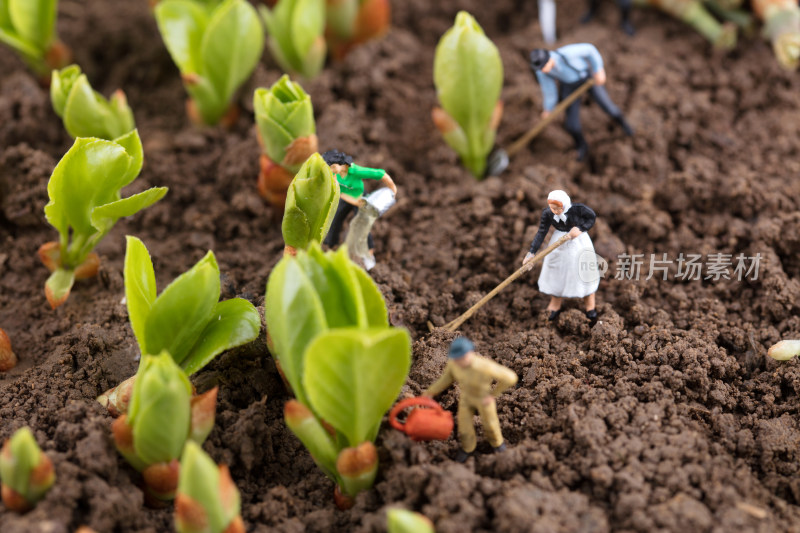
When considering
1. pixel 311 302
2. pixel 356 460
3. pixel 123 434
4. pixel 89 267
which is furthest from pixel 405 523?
pixel 89 267

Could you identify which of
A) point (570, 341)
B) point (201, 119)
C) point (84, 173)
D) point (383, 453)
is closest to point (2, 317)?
point (84, 173)

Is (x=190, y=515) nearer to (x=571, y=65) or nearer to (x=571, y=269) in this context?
(x=571, y=269)

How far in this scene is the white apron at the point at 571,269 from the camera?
247 cm

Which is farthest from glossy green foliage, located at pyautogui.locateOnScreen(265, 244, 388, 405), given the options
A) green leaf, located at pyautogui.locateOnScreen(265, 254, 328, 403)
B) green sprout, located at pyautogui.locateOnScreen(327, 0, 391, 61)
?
green sprout, located at pyautogui.locateOnScreen(327, 0, 391, 61)

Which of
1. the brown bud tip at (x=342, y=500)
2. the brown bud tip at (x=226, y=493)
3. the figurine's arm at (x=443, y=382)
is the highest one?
the brown bud tip at (x=226, y=493)

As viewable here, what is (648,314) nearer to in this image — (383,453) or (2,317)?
(383,453)

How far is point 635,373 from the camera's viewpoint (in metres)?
2.42

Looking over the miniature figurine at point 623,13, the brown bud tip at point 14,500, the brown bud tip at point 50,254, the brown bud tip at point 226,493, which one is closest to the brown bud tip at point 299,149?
the brown bud tip at point 50,254

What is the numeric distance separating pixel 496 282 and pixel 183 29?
1.66 metres

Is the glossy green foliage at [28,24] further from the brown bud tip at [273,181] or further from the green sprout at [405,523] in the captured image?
the green sprout at [405,523]

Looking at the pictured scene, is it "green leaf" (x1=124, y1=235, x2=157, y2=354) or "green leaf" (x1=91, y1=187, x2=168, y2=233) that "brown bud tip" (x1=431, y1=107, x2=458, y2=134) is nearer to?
"green leaf" (x1=91, y1=187, x2=168, y2=233)

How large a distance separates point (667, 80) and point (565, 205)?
147 centimetres

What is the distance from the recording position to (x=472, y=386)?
2057 mm

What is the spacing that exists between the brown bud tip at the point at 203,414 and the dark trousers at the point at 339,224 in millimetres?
825
